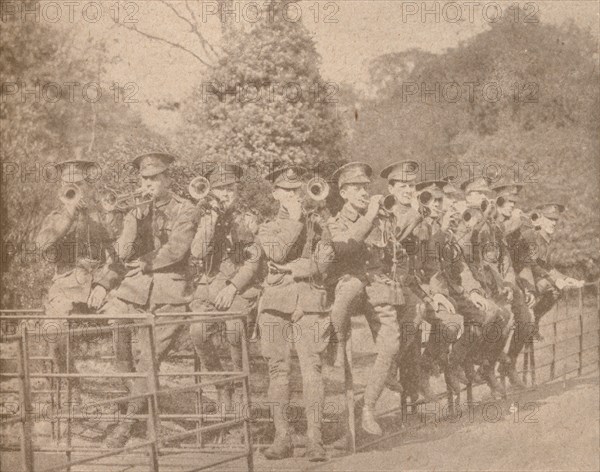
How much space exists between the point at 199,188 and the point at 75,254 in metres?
0.86

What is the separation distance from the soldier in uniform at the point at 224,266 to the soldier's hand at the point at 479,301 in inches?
73.6

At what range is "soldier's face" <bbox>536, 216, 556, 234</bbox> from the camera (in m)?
6.77

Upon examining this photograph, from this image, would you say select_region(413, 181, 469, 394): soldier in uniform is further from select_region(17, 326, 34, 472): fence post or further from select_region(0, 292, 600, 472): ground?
select_region(17, 326, 34, 472): fence post

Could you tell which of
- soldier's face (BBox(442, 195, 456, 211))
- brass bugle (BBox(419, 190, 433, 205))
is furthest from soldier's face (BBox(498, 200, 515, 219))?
brass bugle (BBox(419, 190, 433, 205))

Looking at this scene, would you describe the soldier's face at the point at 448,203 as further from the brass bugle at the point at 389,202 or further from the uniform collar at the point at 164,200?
the uniform collar at the point at 164,200

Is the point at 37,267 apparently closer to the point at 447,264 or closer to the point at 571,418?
the point at 447,264

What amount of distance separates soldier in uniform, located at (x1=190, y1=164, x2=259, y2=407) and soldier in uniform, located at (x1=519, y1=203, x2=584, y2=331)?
2.48 metres

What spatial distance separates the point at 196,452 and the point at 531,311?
319cm

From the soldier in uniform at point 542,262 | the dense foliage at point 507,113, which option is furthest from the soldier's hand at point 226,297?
the soldier in uniform at point 542,262

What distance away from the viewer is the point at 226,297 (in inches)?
213

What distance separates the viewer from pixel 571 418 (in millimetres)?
6090

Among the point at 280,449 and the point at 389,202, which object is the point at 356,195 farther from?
the point at 280,449

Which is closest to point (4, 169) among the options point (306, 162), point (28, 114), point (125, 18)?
point (28, 114)

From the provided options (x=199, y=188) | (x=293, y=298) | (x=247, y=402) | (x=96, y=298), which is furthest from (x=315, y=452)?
(x=199, y=188)
